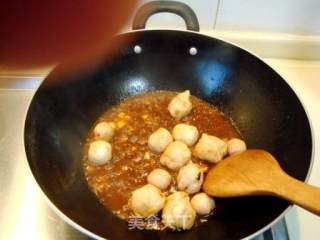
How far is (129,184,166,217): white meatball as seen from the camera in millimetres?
683

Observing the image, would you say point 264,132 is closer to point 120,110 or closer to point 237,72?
point 237,72

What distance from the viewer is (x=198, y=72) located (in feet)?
2.98

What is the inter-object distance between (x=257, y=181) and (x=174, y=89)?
380 mm

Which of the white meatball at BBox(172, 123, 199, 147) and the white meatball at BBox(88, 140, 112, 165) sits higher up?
the white meatball at BBox(172, 123, 199, 147)

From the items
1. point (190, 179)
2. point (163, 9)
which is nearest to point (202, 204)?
point (190, 179)

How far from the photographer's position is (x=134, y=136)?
0.84 m

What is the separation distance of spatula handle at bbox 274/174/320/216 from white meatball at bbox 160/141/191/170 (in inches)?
8.6

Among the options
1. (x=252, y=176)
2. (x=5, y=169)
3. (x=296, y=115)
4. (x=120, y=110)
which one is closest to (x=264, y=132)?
(x=296, y=115)

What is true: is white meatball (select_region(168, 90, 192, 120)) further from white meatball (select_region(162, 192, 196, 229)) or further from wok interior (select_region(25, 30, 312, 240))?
white meatball (select_region(162, 192, 196, 229))

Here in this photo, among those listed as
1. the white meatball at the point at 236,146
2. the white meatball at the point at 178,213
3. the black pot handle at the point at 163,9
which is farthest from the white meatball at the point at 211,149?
the black pot handle at the point at 163,9

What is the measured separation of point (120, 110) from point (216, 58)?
0.27m

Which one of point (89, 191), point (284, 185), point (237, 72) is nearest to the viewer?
point (284, 185)

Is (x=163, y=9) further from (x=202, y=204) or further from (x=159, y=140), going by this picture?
(x=202, y=204)

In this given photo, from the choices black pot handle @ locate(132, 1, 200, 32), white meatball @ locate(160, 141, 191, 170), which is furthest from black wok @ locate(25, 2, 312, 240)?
white meatball @ locate(160, 141, 191, 170)
